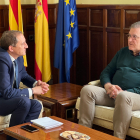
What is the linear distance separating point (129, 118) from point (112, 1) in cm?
188

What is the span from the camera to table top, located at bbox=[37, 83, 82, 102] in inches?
124

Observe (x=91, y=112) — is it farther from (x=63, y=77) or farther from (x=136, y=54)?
(x=63, y=77)

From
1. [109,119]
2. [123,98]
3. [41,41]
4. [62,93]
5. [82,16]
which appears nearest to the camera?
[123,98]

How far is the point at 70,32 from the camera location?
12.7ft

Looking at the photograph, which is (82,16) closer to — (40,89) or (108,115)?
(40,89)

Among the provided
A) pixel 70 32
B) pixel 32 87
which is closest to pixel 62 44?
pixel 70 32

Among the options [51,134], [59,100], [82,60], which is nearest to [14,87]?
[59,100]

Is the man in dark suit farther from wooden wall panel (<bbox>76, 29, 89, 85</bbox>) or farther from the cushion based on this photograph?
wooden wall panel (<bbox>76, 29, 89, 85</bbox>)

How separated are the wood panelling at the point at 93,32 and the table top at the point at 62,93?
611 mm

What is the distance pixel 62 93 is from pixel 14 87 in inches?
30.0

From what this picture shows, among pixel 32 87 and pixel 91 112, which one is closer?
pixel 91 112

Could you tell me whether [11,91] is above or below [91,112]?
above

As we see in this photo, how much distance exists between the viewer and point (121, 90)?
107 inches

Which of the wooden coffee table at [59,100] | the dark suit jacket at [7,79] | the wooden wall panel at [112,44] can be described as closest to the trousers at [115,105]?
the wooden coffee table at [59,100]
